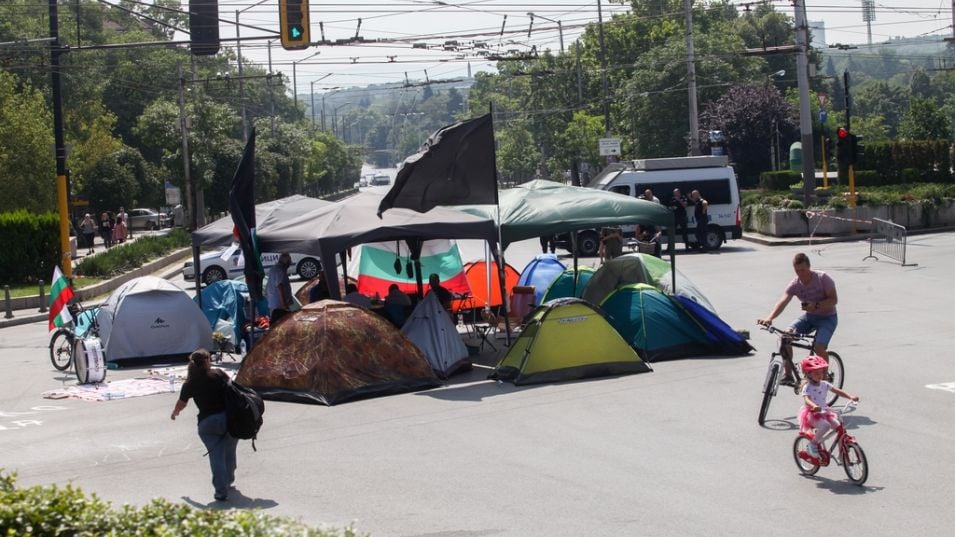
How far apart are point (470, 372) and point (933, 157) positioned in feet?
120

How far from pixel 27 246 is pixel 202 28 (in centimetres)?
1560

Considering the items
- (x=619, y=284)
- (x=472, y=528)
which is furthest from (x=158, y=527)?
(x=619, y=284)

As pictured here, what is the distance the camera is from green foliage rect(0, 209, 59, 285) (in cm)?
3378

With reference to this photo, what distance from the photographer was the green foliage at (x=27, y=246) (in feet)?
111

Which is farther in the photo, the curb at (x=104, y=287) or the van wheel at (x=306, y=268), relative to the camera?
the van wheel at (x=306, y=268)

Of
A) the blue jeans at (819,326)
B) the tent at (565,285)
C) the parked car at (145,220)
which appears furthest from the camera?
the parked car at (145,220)

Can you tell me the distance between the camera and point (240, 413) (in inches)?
395

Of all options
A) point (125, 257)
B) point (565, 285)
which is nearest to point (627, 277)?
point (565, 285)

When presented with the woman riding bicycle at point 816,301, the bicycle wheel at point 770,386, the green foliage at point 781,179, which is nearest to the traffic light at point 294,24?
the woman riding bicycle at point 816,301

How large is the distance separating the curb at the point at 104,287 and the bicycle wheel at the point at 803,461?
22.2 metres

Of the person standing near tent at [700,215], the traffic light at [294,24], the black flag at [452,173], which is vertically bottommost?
the person standing near tent at [700,215]

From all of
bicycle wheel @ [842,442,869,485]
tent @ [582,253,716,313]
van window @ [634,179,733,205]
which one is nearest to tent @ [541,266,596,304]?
tent @ [582,253,716,313]

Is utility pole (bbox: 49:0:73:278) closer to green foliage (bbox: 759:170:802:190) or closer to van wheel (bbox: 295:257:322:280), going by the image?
van wheel (bbox: 295:257:322:280)

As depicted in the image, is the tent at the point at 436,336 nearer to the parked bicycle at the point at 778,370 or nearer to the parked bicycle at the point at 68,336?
the parked bicycle at the point at 778,370
